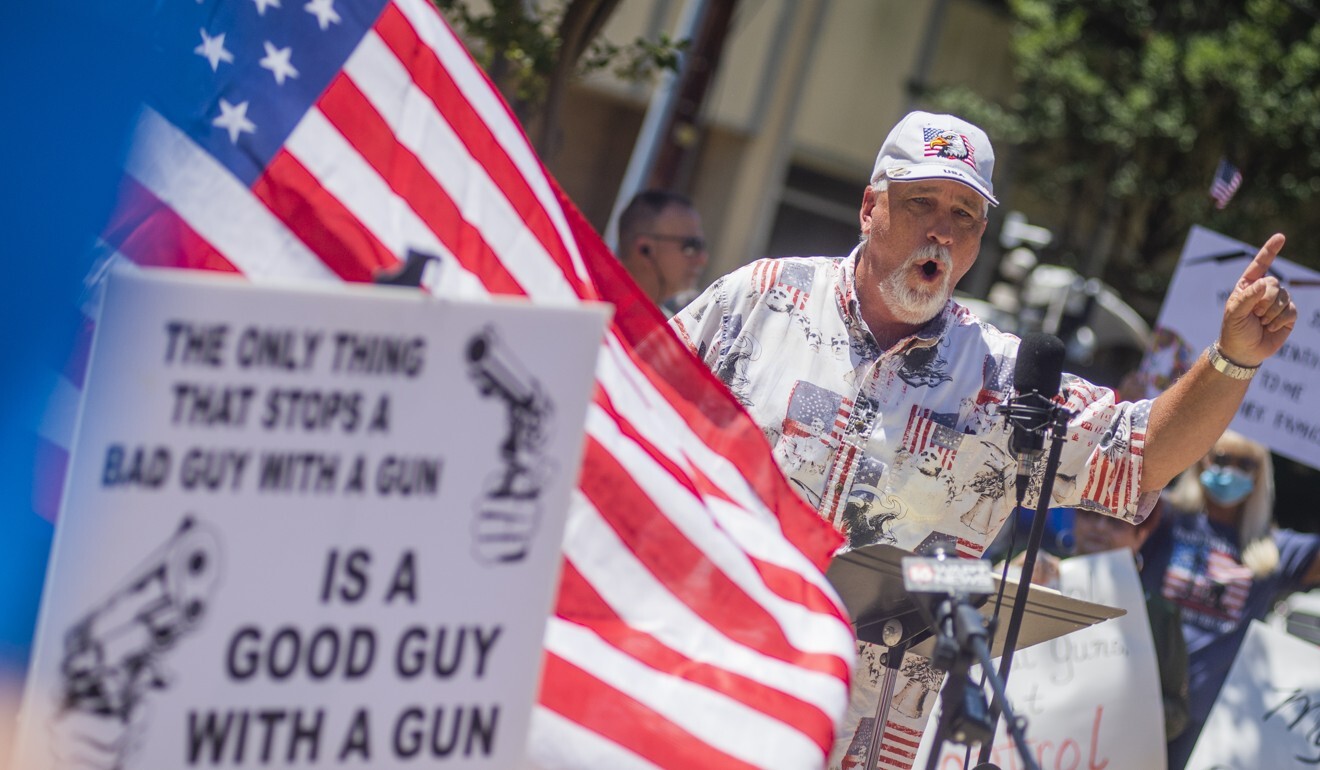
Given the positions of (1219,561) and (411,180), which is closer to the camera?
(411,180)

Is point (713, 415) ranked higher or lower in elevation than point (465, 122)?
lower

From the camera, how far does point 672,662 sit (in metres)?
2.25

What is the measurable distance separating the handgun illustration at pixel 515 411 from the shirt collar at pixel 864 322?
1.54 m

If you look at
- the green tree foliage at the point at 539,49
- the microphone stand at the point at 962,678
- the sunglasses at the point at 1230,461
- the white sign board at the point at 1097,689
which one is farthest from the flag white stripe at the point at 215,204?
the sunglasses at the point at 1230,461

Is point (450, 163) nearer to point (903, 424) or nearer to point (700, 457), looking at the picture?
point (700, 457)

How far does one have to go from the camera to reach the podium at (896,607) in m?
2.87

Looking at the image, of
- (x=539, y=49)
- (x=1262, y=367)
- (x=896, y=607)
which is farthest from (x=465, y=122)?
(x=1262, y=367)

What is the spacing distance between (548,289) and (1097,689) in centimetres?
302

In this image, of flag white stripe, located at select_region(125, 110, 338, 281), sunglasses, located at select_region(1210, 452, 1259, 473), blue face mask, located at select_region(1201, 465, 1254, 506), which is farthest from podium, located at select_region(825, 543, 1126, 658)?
sunglasses, located at select_region(1210, 452, 1259, 473)

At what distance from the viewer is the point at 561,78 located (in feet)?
17.0

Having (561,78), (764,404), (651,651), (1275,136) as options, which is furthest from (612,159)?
(651,651)

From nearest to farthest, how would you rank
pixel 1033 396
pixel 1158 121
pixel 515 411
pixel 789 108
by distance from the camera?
pixel 515 411 < pixel 1033 396 < pixel 1158 121 < pixel 789 108

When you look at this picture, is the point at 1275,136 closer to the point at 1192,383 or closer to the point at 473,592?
the point at 1192,383

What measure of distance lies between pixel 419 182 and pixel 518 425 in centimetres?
68
